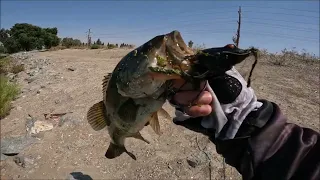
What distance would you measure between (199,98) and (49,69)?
10.6 metres

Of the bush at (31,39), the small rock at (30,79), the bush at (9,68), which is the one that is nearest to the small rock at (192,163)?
the small rock at (30,79)

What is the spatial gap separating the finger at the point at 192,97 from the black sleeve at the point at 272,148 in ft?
0.95

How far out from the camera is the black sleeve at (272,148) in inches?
65.3

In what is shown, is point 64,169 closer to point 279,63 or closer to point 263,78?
point 263,78

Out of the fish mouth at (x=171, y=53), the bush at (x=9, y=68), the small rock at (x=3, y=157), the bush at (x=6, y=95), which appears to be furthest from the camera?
the bush at (x=9, y=68)

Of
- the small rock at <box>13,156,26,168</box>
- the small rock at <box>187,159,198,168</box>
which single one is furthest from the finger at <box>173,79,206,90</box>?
the small rock at <box>13,156,26,168</box>

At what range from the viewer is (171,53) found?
156 centimetres

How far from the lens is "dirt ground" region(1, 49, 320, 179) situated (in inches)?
205

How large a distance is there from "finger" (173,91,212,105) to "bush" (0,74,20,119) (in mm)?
7301

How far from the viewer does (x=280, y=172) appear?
167 centimetres

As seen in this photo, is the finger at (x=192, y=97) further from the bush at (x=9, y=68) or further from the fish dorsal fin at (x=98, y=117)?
the bush at (x=9, y=68)

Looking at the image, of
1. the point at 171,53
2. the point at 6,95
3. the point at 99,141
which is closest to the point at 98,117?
the point at 171,53

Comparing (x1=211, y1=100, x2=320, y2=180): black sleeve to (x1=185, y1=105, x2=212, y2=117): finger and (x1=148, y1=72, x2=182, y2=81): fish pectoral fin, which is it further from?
(x1=148, y1=72, x2=182, y2=81): fish pectoral fin

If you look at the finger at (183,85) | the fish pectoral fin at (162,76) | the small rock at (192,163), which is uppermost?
the fish pectoral fin at (162,76)
